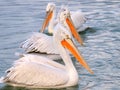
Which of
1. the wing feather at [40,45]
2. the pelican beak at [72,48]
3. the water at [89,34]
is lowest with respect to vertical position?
the water at [89,34]

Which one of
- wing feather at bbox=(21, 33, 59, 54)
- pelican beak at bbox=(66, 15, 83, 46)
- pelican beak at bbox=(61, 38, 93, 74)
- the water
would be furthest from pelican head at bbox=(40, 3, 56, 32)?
pelican beak at bbox=(61, 38, 93, 74)

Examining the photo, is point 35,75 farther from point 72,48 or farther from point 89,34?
point 89,34

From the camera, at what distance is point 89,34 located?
1066 cm

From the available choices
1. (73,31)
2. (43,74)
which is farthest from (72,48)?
(73,31)

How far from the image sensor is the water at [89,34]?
7523mm

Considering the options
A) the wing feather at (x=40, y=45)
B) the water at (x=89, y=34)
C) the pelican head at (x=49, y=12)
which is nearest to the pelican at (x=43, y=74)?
the water at (x=89, y=34)

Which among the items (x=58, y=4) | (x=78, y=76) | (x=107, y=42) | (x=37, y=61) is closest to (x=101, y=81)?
(x=78, y=76)

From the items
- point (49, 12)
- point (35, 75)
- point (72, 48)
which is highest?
point (72, 48)

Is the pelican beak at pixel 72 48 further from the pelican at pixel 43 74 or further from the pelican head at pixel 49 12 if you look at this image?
the pelican head at pixel 49 12

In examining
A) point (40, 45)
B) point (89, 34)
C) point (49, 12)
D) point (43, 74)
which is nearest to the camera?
point (43, 74)

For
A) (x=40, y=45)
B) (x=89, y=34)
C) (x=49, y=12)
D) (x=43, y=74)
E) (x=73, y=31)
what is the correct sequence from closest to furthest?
(x=43, y=74)
(x=40, y=45)
(x=73, y=31)
(x=89, y=34)
(x=49, y=12)

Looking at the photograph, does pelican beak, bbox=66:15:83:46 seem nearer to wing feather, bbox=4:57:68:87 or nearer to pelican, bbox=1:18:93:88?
pelican, bbox=1:18:93:88

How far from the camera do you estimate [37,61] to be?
23.7 ft

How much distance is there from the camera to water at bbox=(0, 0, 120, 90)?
7.52 m
